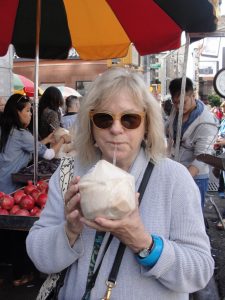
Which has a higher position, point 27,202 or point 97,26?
point 97,26

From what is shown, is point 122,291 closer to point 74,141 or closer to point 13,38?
point 74,141

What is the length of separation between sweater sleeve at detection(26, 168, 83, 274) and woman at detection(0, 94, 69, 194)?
3.30 metres

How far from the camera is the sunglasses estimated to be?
5.53 feet

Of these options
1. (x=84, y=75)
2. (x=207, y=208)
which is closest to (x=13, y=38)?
(x=207, y=208)

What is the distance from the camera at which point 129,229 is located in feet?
4.64

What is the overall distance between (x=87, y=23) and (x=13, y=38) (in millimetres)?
966

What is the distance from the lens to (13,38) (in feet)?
17.2

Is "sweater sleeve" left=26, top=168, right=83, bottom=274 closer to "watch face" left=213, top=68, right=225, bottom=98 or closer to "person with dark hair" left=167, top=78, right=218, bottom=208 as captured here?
"person with dark hair" left=167, top=78, right=218, bottom=208

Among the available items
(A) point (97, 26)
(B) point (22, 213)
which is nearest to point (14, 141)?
(B) point (22, 213)

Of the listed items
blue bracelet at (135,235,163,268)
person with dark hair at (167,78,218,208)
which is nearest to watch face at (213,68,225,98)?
person with dark hair at (167,78,218,208)

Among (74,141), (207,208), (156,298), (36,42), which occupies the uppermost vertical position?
(36,42)

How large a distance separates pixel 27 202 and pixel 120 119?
7.67 ft

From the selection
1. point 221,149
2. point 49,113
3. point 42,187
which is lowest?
point 42,187

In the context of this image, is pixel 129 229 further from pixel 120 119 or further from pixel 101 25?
pixel 101 25
